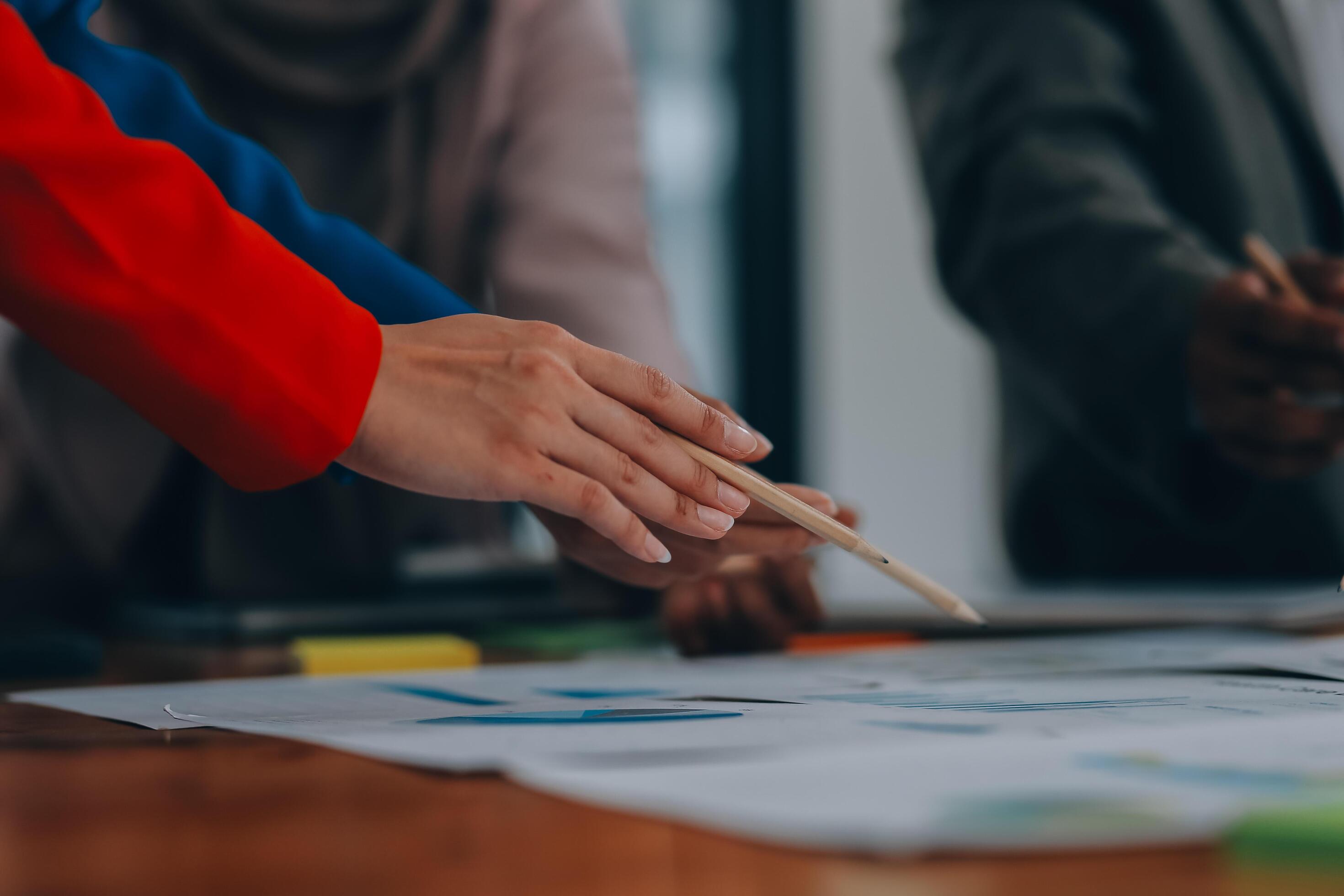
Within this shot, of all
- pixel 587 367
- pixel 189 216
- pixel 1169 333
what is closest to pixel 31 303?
pixel 189 216

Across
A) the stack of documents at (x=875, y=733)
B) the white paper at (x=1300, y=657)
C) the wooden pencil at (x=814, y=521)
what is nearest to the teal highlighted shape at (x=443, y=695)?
the stack of documents at (x=875, y=733)

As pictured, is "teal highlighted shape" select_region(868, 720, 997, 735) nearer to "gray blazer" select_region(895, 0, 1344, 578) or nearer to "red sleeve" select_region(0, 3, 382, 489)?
"red sleeve" select_region(0, 3, 382, 489)

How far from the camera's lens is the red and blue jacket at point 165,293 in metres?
0.34

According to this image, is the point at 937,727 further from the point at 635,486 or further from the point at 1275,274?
the point at 1275,274

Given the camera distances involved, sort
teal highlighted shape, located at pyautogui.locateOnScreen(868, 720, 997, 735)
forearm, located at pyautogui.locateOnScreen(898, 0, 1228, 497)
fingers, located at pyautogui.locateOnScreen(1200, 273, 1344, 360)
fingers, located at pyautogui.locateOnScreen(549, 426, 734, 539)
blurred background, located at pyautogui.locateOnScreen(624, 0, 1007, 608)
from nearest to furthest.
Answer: teal highlighted shape, located at pyautogui.locateOnScreen(868, 720, 997, 735) < fingers, located at pyautogui.locateOnScreen(549, 426, 734, 539) < fingers, located at pyautogui.locateOnScreen(1200, 273, 1344, 360) < forearm, located at pyautogui.locateOnScreen(898, 0, 1228, 497) < blurred background, located at pyautogui.locateOnScreen(624, 0, 1007, 608)

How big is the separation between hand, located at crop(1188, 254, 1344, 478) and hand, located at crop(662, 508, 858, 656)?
1.10 feet

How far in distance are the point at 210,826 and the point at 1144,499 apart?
901 mm

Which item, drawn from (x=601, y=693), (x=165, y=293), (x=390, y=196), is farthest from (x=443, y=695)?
(x=390, y=196)

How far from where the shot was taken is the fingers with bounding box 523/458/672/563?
1.21 ft

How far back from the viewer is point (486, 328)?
1.27ft

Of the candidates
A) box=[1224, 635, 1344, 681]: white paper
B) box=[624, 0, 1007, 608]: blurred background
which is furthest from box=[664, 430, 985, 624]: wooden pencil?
box=[624, 0, 1007, 608]: blurred background

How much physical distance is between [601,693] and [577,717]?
0.07 metres

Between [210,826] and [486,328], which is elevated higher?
[486,328]

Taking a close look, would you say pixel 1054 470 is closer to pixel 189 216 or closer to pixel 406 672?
pixel 406 672
